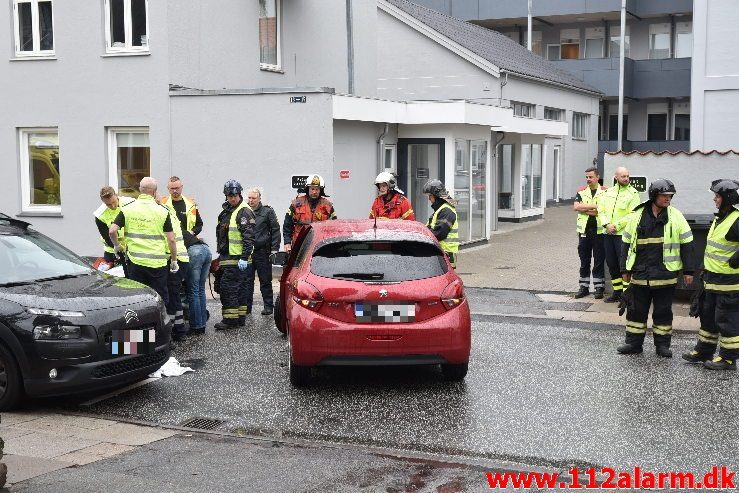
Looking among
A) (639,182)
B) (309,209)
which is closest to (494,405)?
(309,209)

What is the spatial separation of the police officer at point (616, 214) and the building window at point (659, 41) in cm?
2994

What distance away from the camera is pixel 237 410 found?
826 cm

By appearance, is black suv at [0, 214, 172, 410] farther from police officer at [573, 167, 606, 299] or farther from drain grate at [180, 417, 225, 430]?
police officer at [573, 167, 606, 299]

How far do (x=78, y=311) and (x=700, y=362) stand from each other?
622 cm

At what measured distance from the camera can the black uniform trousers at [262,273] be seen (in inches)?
500

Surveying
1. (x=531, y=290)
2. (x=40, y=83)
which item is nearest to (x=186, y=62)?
(x=40, y=83)

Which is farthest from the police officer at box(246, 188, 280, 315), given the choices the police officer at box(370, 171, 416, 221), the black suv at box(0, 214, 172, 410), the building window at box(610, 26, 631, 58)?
the building window at box(610, 26, 631, 58)

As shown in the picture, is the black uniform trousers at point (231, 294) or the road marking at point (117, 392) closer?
the road marking at point (117, 392)

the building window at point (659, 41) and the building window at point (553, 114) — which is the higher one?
the building window at point (659, 41)

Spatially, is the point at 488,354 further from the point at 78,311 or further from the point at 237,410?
the point at 78,311

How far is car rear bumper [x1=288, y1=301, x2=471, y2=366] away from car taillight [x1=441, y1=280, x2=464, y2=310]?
98 mm

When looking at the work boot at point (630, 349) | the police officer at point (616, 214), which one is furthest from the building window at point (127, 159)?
the work boot at point (630, 349)

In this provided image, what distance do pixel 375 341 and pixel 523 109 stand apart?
2580 cm

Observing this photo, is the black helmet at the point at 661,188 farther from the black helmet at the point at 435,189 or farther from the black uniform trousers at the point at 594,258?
the black uniform trousers at the point at 594,258
